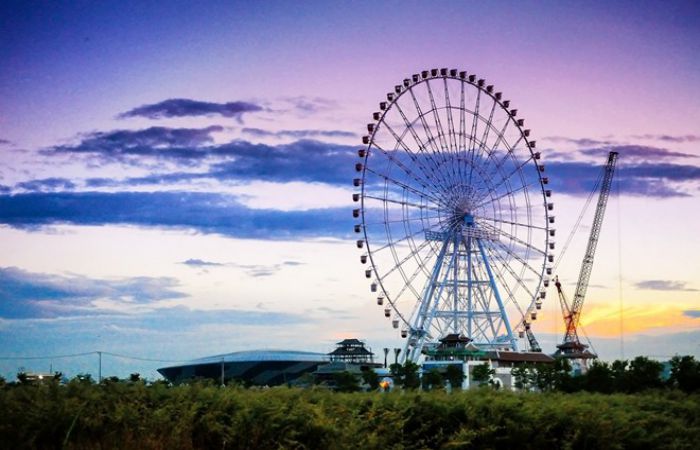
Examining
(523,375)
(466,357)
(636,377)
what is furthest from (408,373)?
(636,377)

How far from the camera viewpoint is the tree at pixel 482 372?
9738 centimetres

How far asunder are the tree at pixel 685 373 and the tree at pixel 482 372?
34685 mm

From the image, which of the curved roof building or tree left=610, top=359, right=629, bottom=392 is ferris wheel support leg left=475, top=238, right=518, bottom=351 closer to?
tree left=610, top=359, right=629, bottom=392

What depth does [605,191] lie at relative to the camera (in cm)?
14200

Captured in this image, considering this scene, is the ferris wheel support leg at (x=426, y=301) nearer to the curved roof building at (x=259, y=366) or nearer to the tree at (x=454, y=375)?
the tree at (x=454, y=375)

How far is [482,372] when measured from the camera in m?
98.1

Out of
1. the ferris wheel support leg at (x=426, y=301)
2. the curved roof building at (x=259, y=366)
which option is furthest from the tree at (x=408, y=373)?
the curved roof building at (x=259, y=366)

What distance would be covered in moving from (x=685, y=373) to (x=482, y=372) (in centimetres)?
3874

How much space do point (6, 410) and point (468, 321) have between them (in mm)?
75391

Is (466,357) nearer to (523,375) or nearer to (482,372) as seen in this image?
(482,372)

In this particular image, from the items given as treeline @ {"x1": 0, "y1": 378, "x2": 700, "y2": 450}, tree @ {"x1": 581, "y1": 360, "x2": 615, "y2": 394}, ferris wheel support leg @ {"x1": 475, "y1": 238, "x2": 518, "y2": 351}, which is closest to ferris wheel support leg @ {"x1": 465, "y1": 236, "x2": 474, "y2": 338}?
ferris wheel support leg @ {"x1": 475, "y1": 238, "x2": 518, "y2": 351}

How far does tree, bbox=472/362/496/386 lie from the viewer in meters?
97.4

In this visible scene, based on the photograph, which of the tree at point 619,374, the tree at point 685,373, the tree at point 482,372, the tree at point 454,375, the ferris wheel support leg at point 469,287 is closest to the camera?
the tree at point 685,373

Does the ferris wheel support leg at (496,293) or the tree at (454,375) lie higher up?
the ferris wheel support leg at (496,293)
